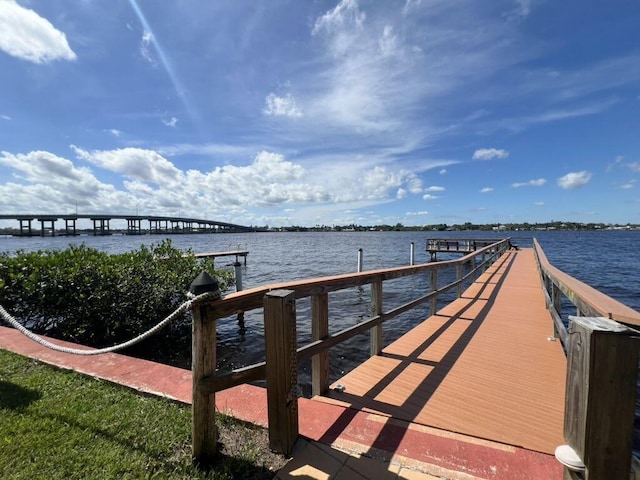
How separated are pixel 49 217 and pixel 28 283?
342ft

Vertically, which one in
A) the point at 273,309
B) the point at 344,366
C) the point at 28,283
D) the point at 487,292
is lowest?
the point at 344,366

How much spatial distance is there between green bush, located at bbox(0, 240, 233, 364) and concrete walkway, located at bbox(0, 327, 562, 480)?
2.91 metres

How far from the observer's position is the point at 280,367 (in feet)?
6.91

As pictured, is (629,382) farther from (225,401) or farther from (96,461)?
(96,461)

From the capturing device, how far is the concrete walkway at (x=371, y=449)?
1983mm

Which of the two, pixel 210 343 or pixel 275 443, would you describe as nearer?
pixel 210 343

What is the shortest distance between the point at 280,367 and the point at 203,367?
472 mm

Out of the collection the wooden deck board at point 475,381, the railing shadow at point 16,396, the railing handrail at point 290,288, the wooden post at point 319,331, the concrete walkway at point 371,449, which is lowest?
the wooden deck board at point 475,381

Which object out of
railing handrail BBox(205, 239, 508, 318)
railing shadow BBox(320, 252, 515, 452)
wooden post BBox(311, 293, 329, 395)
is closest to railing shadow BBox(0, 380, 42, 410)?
railing handrail BBox(205, 239, 508, 318)

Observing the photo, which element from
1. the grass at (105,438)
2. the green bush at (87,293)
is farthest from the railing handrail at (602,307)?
the green bush at (87,293)

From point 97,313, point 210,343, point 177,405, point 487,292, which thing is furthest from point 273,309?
point 487,292

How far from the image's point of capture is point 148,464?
2.07 meters

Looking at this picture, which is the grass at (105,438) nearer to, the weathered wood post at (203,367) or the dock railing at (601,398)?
the weathered wood post at (203,367)

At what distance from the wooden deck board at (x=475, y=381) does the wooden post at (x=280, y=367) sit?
3.28 feet
